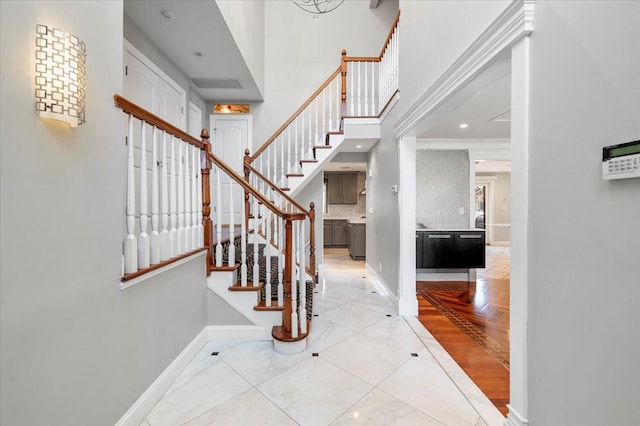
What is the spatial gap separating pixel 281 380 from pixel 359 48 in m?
5.96

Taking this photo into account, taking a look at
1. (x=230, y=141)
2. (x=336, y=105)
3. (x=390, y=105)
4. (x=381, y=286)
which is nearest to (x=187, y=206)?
(x=390, y=105)

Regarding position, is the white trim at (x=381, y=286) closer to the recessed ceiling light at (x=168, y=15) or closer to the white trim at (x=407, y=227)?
the white trim at (x=407, y=227)

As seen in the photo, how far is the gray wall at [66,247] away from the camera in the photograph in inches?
36.5

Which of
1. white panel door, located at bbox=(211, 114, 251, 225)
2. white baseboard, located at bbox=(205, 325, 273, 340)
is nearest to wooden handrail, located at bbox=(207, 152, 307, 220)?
white baseboard, located at bbox=(205, 325, 273, 340)

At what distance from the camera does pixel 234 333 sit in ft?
8.58

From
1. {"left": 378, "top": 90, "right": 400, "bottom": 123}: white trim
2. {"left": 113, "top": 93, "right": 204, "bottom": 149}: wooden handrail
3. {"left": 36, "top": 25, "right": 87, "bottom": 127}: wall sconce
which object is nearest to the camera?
{"left": 36, "top": 25, "right": 87, "bottom": 127}: wall sconce

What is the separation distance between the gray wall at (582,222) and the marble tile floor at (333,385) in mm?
690

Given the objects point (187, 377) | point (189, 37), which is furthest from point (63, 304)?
point (189, 37)

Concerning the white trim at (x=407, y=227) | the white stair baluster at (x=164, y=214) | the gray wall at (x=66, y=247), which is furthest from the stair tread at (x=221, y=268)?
the white trim at (x=407, y=227)

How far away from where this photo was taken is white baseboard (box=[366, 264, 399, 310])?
11.3 feet

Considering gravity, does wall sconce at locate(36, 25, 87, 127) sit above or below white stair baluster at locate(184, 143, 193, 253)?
above

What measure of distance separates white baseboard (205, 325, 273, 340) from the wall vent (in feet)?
12.5

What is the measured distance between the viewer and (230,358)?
2.31 metres

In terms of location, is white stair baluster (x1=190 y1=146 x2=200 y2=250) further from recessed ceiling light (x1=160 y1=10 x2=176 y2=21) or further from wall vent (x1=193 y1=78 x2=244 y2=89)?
wall vent (x1=193 y1=78 x2=244 y2=89)
